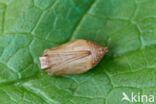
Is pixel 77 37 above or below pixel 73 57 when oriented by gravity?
above

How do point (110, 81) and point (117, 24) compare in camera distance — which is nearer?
point (110, 81)

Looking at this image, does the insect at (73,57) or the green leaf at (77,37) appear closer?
the green leaf at (77,37)

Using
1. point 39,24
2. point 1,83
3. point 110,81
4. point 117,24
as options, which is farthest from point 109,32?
point 1,83

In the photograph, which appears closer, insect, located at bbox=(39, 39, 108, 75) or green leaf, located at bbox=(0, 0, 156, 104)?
green leaf, located at bbox=(0, 0, 156, 104)

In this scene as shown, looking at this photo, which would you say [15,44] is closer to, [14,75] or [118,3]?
[14,75]
